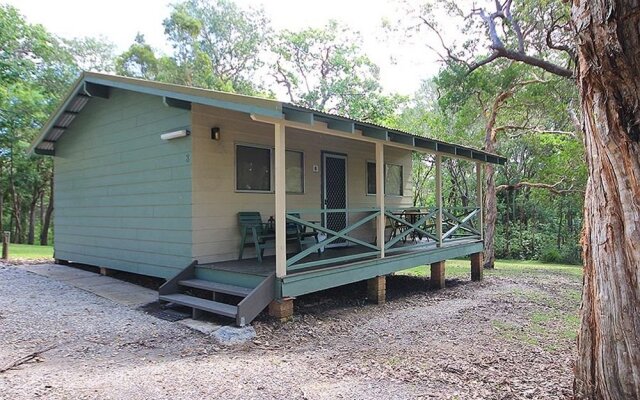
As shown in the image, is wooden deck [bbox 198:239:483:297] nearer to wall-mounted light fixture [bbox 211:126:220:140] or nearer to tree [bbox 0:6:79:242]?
wall-mounted light fixture [bbox 211:126:220:140]

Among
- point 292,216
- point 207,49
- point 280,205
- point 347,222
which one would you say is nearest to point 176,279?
point 292,216

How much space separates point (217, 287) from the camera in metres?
5.70

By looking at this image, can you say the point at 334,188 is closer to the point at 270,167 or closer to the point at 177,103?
the point at 270,167

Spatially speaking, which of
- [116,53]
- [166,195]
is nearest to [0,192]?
[116,53]

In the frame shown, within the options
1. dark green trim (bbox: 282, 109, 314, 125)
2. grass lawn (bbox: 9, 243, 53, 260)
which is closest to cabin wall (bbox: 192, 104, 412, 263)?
dark green trim (bbox: 282, 109, 314, 125)

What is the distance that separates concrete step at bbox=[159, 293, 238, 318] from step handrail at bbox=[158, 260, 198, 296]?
0.07 meters

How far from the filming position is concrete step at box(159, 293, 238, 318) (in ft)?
16.8

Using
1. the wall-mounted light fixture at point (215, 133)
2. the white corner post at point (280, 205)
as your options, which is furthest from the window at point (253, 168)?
the white corner post at point (280, 205)

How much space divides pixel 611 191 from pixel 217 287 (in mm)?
4535

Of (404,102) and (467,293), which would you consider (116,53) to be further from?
(467,293)

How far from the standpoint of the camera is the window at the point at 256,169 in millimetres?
7062

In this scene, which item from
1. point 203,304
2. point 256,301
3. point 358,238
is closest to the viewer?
point 256,301

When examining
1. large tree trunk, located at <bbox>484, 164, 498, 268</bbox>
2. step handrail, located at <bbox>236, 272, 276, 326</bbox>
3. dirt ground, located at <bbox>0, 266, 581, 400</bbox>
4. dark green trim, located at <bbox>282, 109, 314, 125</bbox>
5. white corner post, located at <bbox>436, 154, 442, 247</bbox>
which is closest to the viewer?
dirt ground, located at <bbox>0, 266, 581, 400</bbox>

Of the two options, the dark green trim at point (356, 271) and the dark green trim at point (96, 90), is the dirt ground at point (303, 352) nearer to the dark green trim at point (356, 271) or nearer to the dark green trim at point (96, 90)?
the dark green trim at point (356, 271)
